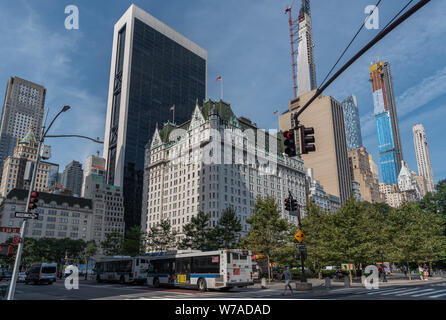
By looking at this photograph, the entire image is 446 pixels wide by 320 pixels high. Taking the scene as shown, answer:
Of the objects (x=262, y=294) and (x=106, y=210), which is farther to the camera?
(x=106, y=210)

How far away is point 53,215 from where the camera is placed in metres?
139

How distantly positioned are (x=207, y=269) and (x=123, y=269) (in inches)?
625

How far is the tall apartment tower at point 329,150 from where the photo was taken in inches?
7067

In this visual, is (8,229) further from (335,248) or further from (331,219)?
(331,219)

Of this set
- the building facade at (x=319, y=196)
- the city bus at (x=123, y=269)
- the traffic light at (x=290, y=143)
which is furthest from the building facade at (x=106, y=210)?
the traffic light at (x=290, y=143)

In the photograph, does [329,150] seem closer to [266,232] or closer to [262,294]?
[266,232]

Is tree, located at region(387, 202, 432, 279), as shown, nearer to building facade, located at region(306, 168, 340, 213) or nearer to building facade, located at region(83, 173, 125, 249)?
building facade, located at region(306, 168, 340, 213)

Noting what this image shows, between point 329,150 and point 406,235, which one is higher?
point 329,150

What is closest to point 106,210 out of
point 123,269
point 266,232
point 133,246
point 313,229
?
point 133,246

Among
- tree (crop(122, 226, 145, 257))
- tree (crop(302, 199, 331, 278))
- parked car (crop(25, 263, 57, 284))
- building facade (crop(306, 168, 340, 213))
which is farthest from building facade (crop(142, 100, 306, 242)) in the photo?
parked car (crop(25, 263, 57, 284))

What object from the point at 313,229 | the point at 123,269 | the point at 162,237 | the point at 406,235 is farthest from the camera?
the point at 162,237
